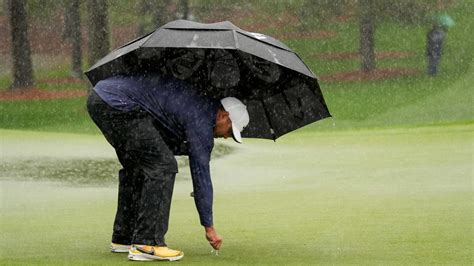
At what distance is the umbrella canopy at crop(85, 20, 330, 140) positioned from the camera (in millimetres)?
7723

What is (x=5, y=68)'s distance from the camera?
156ft

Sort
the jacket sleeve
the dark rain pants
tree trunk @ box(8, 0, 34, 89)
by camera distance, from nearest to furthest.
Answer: the jacket sleeve < the dark rain pants < tree trunk @ box(8, 0, 34, 89)

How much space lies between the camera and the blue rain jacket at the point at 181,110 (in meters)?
7.70

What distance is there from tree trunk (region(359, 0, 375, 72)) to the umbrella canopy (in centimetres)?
3438

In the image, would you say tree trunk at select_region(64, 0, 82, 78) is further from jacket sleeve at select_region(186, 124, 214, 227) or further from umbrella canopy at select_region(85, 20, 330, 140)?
jacket sleeve at select_region(186, 124, 214, 227)

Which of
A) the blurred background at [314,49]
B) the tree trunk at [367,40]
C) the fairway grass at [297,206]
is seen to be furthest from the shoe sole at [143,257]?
the tree trunk at [367,40]

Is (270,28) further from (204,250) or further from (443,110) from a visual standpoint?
(204,250)

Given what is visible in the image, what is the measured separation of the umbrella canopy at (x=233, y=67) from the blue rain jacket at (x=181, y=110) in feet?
0.39

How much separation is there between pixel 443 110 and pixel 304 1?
13.3 m

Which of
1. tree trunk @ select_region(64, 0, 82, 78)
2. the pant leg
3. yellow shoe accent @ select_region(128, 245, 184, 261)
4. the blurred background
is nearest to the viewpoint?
yellow shoe accent @ select_region(128, 245, 184, 261)

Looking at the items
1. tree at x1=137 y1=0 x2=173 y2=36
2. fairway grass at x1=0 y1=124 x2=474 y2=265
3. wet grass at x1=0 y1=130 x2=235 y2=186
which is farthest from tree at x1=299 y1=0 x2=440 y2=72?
wet grass at x1=0 y1=130 x2=235 y2=186

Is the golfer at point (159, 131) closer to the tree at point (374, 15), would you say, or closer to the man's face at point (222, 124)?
the man's face at point (222, 124)

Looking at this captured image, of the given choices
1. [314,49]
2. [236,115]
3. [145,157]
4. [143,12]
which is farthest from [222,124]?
[314,49]

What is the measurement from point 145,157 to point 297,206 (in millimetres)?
4683
